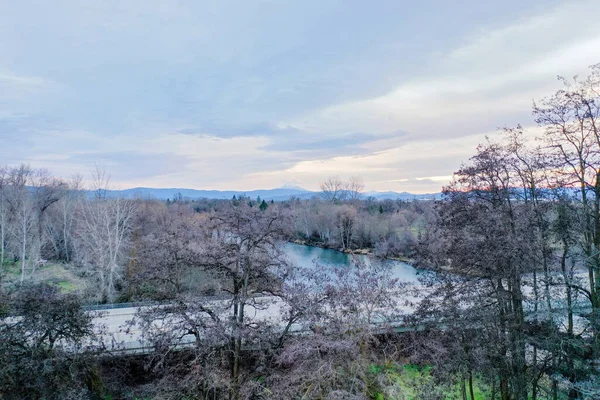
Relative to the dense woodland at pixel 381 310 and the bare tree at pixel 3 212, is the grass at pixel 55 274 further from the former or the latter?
the dense woodland at pixel 381 310

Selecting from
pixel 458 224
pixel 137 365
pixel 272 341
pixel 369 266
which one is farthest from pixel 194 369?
pixel 458 224

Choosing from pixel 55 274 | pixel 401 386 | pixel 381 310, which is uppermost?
pixel 381 310

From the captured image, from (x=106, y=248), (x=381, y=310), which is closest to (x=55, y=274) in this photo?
(x=106, y=248)

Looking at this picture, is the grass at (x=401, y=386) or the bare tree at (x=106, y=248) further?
the bare tree at (x=106, y=248)

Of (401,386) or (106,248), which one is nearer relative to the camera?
(401,386)

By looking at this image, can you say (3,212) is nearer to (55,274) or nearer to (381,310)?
(55,274)

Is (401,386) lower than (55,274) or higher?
lower

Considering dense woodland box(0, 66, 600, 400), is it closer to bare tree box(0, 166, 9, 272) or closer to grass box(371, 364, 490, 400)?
grass box(371, 364, 490, 400)

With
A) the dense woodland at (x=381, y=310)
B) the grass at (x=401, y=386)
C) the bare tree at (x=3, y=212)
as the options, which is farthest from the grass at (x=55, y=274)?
the grass at (x=401, y=386)

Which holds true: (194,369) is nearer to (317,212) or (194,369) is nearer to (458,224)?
(458,224)

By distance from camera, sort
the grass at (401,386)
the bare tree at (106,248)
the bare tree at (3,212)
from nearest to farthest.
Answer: the grass at (401,386)
the bare tree at (106,248)
the bare tree at (3,212)

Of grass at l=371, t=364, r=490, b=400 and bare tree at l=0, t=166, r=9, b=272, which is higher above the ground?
bare tree at l=0, t=166, r=9, b=272

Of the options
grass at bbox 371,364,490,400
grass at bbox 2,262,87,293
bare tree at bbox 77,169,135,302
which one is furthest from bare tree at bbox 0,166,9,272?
grass at bbox 371,364,490,400

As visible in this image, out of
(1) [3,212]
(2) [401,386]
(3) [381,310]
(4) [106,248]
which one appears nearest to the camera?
(2) [401,386]
